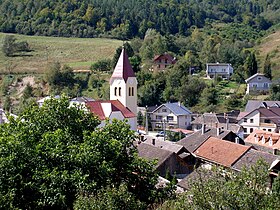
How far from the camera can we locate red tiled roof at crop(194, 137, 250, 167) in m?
26.0

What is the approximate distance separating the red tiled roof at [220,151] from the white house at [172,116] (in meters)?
18.4

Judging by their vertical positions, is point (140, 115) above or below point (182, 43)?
below

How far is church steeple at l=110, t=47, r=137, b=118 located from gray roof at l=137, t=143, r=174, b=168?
11007 mm

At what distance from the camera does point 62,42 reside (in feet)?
281

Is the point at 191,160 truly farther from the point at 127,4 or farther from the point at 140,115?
the point at 127,4

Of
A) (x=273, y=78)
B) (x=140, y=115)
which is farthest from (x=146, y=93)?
(x=273, y=78)

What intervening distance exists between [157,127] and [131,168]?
35055 mm

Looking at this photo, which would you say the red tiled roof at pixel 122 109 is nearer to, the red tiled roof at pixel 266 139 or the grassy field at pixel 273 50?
the red tiled roof at pixel 266 139

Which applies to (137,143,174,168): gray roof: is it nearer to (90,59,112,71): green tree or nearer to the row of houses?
the row of houses

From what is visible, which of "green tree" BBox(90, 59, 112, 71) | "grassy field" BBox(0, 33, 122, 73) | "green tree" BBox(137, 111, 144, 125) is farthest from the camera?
"grassy field" BBox(0, 33, 122, 73)

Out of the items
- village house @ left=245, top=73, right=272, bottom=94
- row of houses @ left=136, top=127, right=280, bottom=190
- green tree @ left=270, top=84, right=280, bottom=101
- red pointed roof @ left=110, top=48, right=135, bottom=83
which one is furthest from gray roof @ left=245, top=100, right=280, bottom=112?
row of houses @ left=136, top=127, right=280, bottom=190

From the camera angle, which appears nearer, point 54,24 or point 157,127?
point 157,127

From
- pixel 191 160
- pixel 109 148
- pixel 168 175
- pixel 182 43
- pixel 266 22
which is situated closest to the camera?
pixel 109 148

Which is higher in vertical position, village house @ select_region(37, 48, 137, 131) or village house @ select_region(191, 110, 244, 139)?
village house @ select_region(37, 48, 137, 131)
